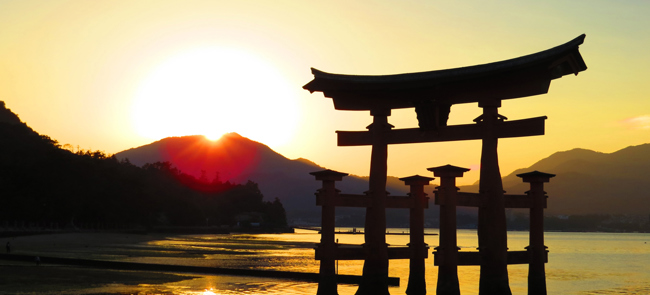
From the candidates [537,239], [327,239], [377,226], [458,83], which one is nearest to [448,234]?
[377,226]

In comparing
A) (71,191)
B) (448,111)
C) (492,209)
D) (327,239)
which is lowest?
(327,239)

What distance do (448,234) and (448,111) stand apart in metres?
4.14

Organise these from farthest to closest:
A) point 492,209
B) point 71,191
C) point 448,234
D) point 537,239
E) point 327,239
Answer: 1. point 71,191
2. point 537,239
3. point 327,239
4. point 448,234
5. point 492,209

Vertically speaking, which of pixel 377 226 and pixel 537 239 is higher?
pixel 377 226

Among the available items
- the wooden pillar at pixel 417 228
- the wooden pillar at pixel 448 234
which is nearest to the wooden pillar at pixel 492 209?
the wooden pillar at pixel 448 234

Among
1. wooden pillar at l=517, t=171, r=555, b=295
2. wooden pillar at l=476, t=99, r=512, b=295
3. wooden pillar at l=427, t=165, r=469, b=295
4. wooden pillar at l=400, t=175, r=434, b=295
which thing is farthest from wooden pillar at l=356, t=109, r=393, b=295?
wooden pillar at l=517, t=171, r=555, b=295

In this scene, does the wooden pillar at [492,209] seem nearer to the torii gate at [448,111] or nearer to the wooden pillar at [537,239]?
the torii gate at [448,111]

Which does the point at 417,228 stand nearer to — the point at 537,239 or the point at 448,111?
the point at 537,239

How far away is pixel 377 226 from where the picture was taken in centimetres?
2219

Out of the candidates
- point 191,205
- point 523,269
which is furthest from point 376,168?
point 191,205

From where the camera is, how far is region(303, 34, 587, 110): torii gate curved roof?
63.1ft

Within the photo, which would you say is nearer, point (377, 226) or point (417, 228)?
point (377, 226)

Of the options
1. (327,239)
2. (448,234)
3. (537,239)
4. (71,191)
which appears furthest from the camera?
(71,191)

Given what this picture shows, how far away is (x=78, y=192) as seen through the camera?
8244cm
